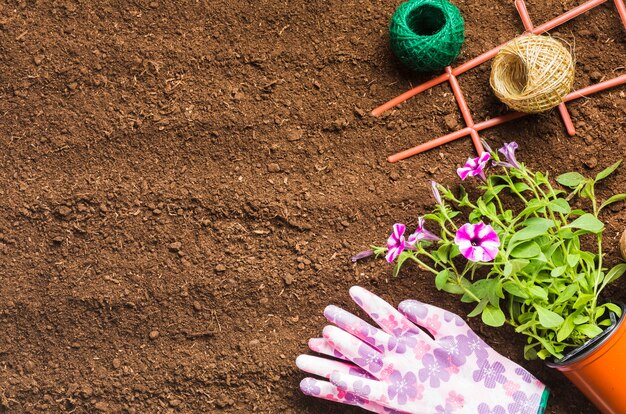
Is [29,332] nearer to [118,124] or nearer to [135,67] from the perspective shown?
[118,124]

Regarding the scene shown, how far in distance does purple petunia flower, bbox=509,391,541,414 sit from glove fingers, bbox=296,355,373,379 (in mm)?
341

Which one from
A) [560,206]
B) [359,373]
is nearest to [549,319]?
[560,206]

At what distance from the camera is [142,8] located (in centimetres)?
181

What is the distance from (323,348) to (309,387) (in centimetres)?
10

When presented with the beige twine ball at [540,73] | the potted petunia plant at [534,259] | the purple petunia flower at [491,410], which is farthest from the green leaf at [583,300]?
the beige twine ball at [540,73]

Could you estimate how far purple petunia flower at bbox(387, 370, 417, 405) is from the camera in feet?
5.47

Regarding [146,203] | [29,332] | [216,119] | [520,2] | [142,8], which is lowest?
[29,332]

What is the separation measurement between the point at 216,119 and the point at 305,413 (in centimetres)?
76

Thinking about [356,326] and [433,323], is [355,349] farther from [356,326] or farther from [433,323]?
[433,323]

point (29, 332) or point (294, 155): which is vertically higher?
point (294, 155)

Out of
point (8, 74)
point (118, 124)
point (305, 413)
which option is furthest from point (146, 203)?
point (305, 413)

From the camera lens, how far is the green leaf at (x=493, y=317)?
1.57m

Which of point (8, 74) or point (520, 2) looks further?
point (8, 74)

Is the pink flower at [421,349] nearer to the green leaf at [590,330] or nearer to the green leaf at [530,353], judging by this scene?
the green leaf at [530,353]
